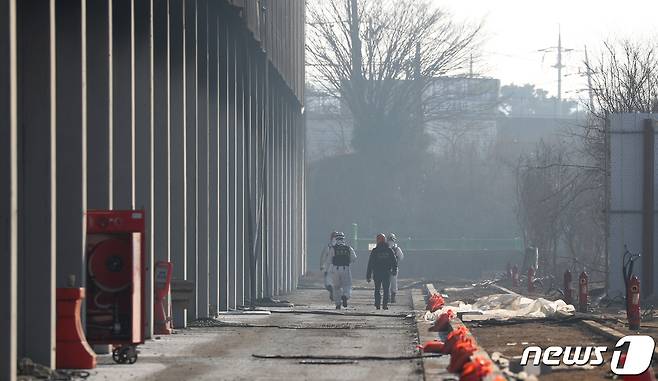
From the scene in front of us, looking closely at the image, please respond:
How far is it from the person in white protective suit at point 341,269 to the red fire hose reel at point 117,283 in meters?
16.6

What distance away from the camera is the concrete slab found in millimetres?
14211

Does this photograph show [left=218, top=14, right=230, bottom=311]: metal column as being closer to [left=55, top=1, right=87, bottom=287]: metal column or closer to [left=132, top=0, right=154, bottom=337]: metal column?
[left=132, top=0, right=154, bottom=337]: metal column

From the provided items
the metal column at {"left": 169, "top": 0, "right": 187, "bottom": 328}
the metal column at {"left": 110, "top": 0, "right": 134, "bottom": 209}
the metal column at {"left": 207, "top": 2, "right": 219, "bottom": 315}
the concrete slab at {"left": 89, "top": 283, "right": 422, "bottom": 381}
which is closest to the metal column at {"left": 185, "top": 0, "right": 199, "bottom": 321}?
the metal column at {"left": 169, "top": 0, "right": 187, "bottom": 328}

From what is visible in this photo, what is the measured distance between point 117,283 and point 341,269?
17484 millimetres

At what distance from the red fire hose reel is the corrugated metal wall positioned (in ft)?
1.38

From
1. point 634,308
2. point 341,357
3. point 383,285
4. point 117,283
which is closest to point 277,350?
point 341,357

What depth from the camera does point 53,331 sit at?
14.3 metres

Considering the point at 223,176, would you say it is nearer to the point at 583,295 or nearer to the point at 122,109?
the point at 583,295

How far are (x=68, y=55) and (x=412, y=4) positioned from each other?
5791 cm

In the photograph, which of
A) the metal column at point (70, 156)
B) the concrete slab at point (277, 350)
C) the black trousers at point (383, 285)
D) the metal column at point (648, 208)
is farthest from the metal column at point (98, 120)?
the black trousers at point (383, 285)

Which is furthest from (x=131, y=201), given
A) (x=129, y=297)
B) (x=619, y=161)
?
(x=619, y=161)

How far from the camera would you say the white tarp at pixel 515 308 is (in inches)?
960

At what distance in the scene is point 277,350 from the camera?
17422mm
